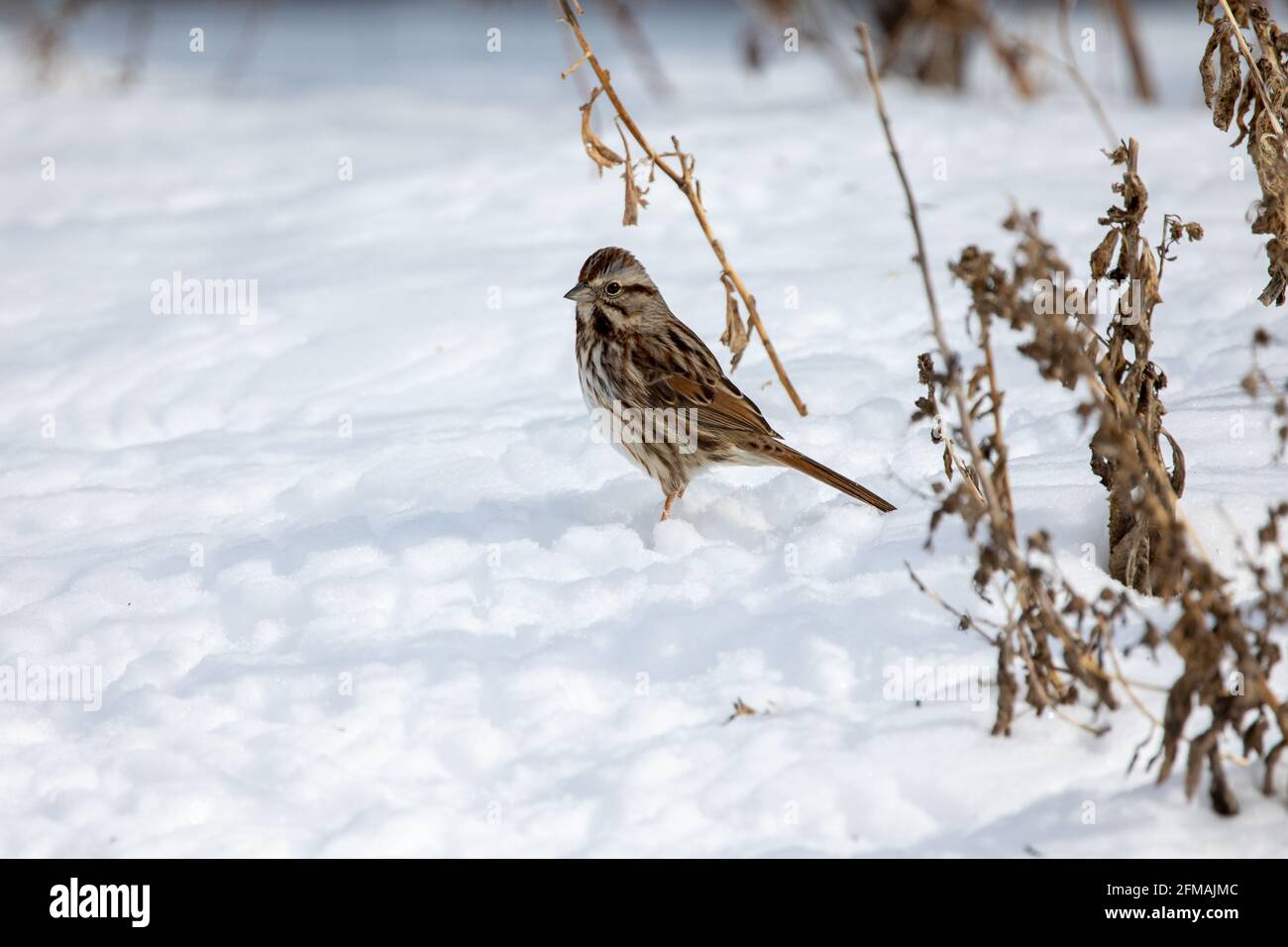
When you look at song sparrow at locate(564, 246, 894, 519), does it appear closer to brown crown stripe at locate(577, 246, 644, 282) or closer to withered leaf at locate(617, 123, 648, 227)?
brown crown stripe at locate(577, 246, 644, 282)

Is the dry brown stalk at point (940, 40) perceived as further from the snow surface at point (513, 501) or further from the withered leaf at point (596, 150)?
the withered leaf at point (596, 150)

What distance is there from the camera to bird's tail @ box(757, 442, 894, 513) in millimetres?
3938

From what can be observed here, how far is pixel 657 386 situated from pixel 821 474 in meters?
0.61

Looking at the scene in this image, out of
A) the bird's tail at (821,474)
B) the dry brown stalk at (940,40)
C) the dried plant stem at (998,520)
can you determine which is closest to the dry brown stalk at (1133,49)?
the dry brown stalk at (940,40)

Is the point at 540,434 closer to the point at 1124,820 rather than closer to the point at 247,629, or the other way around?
the point at 247,629

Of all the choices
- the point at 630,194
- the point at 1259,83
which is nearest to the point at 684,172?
the point at 630,194

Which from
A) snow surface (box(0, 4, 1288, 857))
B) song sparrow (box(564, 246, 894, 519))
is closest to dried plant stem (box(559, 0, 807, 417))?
song sparrow (box(564, 246, 894, 519))

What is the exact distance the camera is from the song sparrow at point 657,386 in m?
4.19

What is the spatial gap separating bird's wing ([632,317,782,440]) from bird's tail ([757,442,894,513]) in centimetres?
9

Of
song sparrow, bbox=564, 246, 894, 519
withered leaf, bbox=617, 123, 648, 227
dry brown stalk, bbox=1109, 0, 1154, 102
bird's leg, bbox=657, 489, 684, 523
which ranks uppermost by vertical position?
dry brown stalk, bbox=1109, 0, 1154, 102

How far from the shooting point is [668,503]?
4.18 m

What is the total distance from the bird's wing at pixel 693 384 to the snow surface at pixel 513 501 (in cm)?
27
